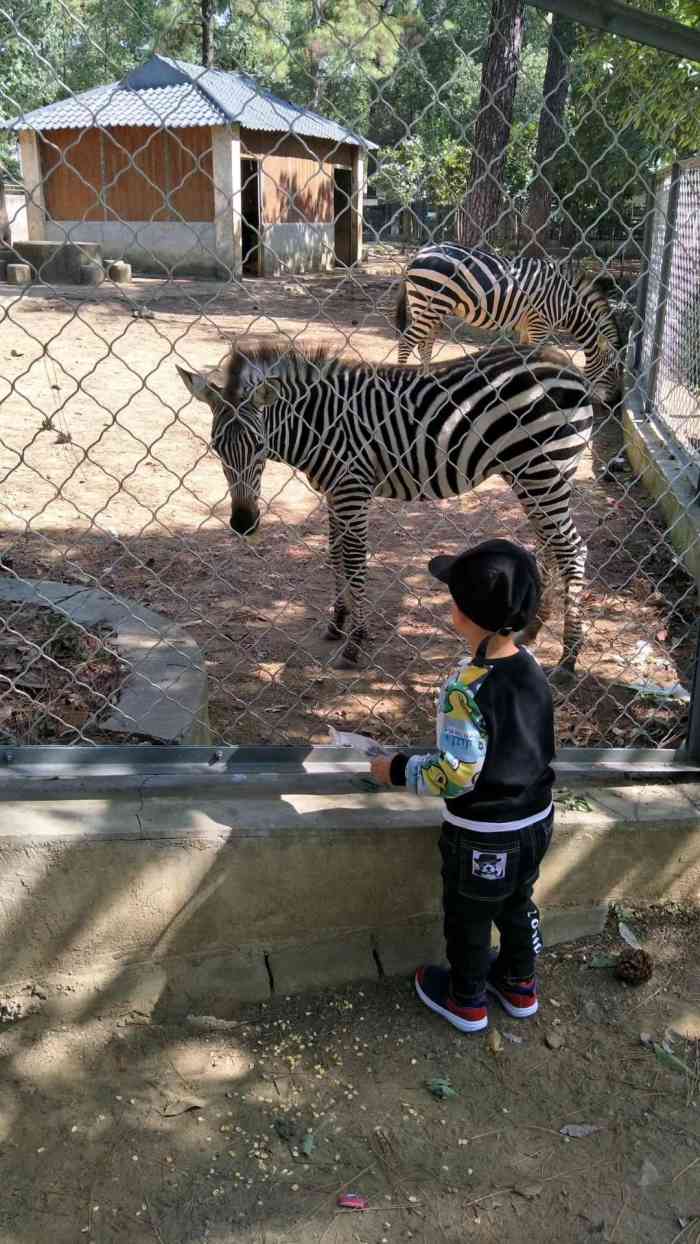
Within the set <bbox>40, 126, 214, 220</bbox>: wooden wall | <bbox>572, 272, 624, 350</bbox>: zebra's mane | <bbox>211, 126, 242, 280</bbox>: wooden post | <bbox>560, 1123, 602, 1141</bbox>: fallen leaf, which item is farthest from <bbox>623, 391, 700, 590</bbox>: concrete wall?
<bbox>40, 126, 214, 220</bbox>: wooden wall

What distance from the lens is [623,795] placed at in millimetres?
2941

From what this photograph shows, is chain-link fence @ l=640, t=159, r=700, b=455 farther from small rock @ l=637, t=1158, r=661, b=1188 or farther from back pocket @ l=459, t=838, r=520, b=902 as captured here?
small rock @ l=637, t=1158, r=661, b=1188

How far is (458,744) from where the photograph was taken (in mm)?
2412

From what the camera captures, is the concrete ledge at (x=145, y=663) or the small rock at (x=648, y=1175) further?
the concrete ledge at (x=145, y=663)

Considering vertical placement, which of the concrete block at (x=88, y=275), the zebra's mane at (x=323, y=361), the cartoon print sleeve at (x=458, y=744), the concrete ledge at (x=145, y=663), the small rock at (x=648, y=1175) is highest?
the zebra's mane at (x=323, y=361)

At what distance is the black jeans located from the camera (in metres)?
2.50

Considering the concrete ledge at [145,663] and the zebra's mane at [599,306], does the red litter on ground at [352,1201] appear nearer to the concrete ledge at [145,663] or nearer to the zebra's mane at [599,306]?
the concrete ledge at [145,663]

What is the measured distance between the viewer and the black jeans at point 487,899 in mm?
2500

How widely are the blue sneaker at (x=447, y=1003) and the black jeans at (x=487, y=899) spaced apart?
0.03m

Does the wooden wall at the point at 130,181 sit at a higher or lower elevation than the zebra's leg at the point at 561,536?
higher

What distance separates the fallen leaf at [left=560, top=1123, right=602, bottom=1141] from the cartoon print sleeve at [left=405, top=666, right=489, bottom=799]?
2.66 feet

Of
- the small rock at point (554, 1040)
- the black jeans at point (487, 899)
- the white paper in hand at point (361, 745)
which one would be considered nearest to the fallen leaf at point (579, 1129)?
the small rock at point (554, 1040)

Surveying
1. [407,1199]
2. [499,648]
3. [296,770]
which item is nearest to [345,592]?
[296,770]

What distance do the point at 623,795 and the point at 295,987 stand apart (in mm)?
1089
